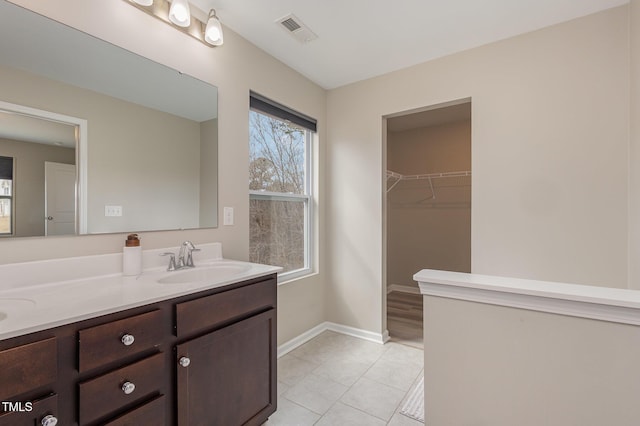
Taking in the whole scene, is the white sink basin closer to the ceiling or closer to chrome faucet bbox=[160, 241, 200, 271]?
chrome faucet bbox=[160, 241, 200, 271]

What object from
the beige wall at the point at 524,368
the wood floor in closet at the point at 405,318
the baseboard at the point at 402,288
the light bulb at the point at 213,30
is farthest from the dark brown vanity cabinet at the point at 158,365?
the baseboard at the point at 402,288

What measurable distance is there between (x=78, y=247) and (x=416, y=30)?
2474 millimetres

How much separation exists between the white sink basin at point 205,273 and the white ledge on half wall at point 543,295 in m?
1.03

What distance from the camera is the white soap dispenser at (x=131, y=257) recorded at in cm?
143

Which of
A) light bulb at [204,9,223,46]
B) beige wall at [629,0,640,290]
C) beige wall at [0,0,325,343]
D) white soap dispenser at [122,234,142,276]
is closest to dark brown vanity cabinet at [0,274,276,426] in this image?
white soap dispenser at [122,234,142,276]

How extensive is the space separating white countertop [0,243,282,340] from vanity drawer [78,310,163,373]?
52 millimetres

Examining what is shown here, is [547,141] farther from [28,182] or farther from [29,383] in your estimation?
[28,182]

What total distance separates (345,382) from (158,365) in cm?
141

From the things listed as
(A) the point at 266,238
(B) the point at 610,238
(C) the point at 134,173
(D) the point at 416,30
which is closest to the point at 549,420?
(B) the point at 610,238

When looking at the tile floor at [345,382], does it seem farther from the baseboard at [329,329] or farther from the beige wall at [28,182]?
the beige wall at [28,182]

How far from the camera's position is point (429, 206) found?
13.9 feet

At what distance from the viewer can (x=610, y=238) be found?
5.98 feet

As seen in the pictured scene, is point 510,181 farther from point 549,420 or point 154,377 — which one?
point 154,377

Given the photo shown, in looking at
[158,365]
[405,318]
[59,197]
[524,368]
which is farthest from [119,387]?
[405,318]
